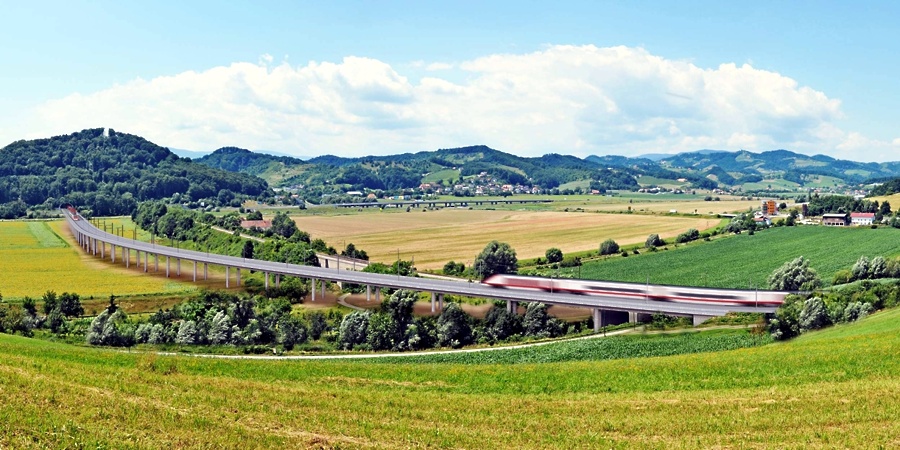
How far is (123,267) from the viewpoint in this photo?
481ft

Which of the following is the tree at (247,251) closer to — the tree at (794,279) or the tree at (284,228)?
the tree at (284,228)

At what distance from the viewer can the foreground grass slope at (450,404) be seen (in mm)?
24625

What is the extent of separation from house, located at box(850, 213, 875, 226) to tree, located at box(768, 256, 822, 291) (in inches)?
3294

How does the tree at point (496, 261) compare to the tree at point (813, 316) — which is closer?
the tree at point (813, 316)

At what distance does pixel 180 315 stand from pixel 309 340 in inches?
724

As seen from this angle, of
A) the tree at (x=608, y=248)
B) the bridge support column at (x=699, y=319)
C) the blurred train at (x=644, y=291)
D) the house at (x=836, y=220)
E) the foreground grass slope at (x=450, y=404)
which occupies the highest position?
the house at (x=836, y=220)

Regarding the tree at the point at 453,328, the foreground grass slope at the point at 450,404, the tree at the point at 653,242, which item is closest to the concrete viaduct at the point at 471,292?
the tree at the point at 453,328

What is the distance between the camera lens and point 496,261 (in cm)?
12231

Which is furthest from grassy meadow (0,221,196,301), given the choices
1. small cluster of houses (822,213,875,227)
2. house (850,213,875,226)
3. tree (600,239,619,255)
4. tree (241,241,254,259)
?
house (850,213,875,226)

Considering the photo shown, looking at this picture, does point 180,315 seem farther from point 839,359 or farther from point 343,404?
point 839,359

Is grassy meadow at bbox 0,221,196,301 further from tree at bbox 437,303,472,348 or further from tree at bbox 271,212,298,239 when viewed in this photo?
tree at bbox 437,303,472,348

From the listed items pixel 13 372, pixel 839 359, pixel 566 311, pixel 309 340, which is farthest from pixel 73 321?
pixel 839 359

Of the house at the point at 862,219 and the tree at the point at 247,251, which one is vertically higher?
the house at the point at 862,219

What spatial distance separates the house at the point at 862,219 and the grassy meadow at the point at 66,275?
14029 centimetres
